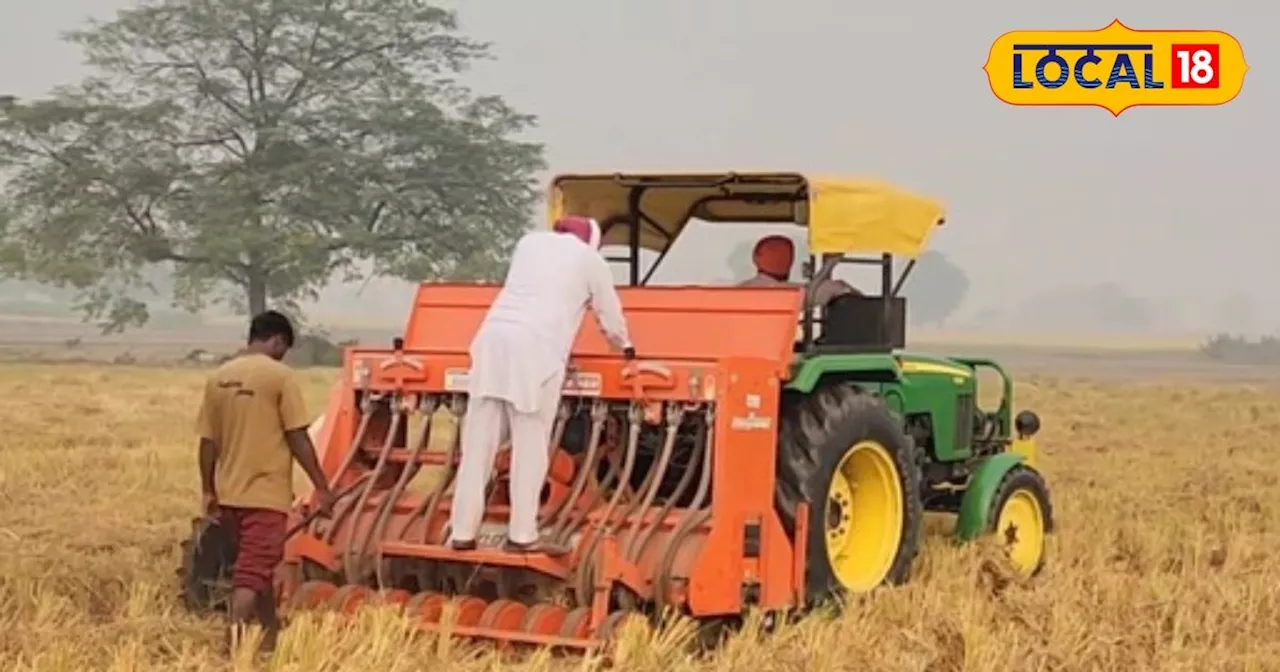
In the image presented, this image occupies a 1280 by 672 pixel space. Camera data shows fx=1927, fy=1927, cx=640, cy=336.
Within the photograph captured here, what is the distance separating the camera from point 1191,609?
8.16m

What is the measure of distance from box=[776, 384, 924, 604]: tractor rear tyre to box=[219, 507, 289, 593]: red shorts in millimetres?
2111

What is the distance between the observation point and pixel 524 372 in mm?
7930

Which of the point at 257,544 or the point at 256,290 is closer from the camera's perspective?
the point at 257,544

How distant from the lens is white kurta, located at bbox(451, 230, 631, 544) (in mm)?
7914

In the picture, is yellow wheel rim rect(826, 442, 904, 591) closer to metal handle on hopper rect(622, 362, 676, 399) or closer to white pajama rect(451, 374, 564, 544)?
metal handle on hopper rect(622, 362, 676, 399)

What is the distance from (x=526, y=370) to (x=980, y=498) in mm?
3149

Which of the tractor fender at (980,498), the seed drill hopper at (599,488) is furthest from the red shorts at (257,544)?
the tractor fender at (980,498)

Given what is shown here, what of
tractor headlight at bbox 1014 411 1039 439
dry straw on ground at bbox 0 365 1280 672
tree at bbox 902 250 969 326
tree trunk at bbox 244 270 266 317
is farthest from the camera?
tree at bbox 902 250 969 326

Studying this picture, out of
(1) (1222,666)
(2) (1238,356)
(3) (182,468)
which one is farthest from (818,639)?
(2) (1238,356)

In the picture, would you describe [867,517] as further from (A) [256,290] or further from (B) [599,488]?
(A) [256,290]

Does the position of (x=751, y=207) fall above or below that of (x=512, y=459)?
above

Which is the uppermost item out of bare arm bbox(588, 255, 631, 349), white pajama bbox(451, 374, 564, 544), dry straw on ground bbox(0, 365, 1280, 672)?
bare arm bbox(588, 255, 631, 349)

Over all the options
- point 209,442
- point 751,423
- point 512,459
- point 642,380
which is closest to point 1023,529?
point 751,423

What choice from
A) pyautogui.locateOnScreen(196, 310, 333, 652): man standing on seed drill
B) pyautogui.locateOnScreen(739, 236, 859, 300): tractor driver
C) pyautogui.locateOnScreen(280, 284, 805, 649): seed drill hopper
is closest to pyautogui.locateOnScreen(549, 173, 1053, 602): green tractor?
pyautogui.locateOnScreen(739, 236, 859, 300): tractor driver
